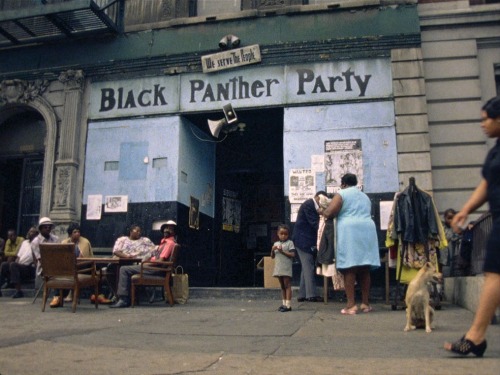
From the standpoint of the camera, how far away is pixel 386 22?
11.3 metres

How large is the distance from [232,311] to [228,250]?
528 centimetres

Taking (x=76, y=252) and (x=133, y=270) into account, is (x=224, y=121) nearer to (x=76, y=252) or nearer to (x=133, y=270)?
(x=133, y=270)

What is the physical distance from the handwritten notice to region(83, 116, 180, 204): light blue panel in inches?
55.7

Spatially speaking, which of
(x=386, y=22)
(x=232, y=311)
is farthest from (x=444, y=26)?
(x=232, y=311)

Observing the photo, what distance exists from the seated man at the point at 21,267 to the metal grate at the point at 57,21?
477cm

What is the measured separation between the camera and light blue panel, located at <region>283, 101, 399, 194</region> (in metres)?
10.8

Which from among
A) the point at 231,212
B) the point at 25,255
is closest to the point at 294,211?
the point at 231,212

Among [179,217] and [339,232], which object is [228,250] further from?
[339,232]

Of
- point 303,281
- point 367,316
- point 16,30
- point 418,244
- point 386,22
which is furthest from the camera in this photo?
point 16,30

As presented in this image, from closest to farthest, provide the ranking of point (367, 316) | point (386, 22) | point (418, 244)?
point (367, 316), point (418, 244), point (386, 22)

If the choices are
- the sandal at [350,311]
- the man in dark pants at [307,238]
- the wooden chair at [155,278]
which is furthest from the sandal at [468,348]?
the wooden chair at [155,278]

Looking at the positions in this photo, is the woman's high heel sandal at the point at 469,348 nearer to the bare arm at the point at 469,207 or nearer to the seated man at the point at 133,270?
the bare arm at the point at 469,207

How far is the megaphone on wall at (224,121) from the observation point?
1185 centimetres

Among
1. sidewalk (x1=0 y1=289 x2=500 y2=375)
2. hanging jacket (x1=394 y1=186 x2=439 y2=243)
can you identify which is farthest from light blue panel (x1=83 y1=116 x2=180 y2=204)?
hanging jacket (x1=394 y1=186 x2=439 y2=243)
